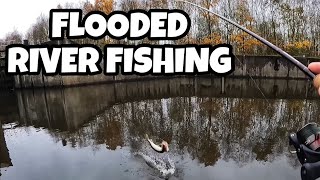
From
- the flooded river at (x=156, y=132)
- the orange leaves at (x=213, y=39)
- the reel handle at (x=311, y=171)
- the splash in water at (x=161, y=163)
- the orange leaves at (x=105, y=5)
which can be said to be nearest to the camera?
the reel handle at (x=311, y=171)

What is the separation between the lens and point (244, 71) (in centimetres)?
4019

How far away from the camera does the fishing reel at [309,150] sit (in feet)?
19.3

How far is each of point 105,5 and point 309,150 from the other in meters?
43.9

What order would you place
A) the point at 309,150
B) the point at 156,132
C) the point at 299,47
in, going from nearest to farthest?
the point at 309,150 < the point at 156,132 < the point at 299,47

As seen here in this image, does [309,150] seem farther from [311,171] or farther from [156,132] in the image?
[156,132]

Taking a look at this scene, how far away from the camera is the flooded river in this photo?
542 inches

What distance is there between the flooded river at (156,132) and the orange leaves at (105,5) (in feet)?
58.7

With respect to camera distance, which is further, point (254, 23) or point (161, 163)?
point (254, 23)

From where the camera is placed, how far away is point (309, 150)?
634cm

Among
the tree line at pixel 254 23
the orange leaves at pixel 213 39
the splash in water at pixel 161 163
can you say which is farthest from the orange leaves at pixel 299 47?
the splash in water at pixel 161 163

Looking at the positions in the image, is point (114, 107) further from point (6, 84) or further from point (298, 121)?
point (6, 84)

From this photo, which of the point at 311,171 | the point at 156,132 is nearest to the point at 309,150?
the point at 311,171

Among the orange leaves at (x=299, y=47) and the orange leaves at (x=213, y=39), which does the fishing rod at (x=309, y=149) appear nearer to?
the orange leaves at (x=299, y=47)

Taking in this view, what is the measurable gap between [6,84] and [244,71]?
26359 mm
